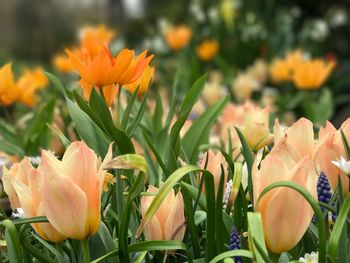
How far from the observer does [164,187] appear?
3.73 ft

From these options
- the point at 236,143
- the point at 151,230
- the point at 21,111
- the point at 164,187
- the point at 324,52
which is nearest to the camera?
the point at 164,187

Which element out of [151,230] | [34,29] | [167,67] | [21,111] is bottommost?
[151,230]

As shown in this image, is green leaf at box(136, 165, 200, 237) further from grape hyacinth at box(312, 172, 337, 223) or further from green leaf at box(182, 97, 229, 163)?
green leaf at box(182, 97, 229, 163)

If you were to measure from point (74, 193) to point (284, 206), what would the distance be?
320 mm

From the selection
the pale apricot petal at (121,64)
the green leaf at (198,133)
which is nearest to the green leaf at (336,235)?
the pale apricot petal at (121,64)

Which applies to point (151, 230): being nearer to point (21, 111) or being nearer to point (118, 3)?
point (21, 111)

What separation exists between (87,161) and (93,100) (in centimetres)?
34

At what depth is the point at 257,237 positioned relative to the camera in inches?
42.5

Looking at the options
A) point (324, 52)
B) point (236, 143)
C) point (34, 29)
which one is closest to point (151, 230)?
point (236, 143)

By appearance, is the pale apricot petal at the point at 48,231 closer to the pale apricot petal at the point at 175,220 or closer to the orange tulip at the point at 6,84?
the pale apricot petal at the point at 175,220

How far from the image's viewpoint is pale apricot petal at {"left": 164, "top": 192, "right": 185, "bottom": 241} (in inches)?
50.8

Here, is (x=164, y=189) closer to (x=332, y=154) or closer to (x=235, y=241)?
(x=235, y=241)

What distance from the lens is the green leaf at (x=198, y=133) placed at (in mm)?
2060

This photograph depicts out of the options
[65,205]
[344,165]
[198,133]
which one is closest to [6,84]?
[198,133]
